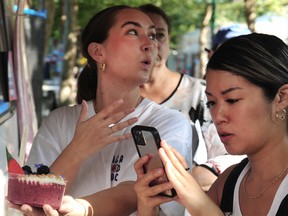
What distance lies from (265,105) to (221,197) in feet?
1.60

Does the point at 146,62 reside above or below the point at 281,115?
above

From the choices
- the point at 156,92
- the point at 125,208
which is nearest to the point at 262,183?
the point at 125,208

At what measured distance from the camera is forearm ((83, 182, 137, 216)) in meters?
2.50

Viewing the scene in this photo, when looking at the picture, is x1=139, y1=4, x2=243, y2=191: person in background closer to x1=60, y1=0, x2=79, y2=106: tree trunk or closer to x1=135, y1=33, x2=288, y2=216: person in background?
x1=135, y1=33, x2=288, y2=216: person in background

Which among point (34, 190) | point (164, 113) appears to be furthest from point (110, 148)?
point (34, 190)

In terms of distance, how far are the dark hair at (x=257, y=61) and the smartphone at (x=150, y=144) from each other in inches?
14.8

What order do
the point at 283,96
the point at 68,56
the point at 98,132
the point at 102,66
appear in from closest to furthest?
the point at 283,96, the point at 98,132, the point at 102,66, the point at 68,56

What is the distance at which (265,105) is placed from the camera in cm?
224

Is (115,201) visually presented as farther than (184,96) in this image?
No

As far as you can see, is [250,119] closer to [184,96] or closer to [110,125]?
[110,125]

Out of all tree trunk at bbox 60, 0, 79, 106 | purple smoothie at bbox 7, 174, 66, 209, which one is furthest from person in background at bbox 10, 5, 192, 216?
tree trunk at bbox 60, 0, 79, 106

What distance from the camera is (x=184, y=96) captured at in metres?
4.34

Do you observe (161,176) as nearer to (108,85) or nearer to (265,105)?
(265,105)

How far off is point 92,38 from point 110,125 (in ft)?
2.00
